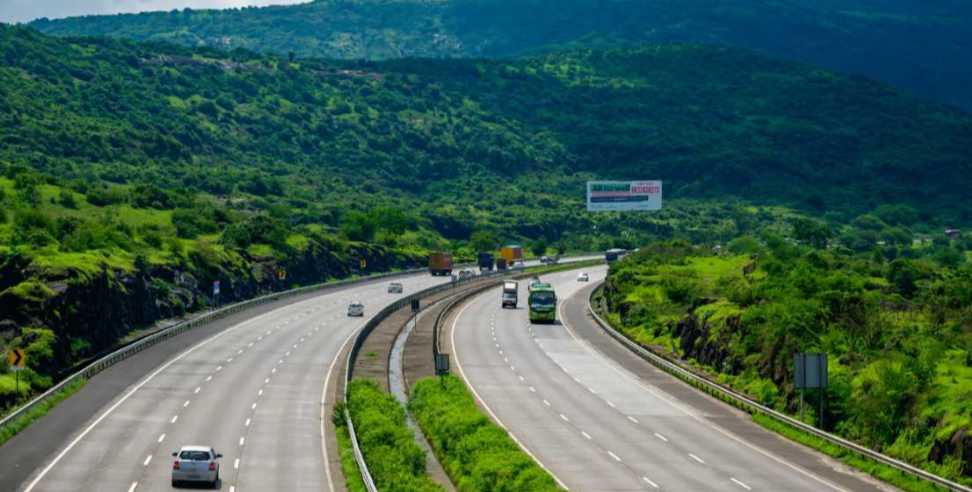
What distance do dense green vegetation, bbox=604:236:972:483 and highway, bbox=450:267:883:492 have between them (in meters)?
2.62

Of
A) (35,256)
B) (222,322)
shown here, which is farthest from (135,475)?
(222,322)

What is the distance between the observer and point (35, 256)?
289ft

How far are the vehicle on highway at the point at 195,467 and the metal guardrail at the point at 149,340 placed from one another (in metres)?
13.8

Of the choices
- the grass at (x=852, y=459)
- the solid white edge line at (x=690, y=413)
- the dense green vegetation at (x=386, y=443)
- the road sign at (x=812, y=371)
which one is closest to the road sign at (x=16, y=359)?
the dense green vegetation at (x=386, y=443)

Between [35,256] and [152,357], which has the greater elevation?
[35,256]

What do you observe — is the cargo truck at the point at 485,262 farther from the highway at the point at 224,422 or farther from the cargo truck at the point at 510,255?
the highway at the point at 224,422

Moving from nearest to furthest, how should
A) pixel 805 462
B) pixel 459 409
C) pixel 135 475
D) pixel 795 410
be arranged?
1. pixel 135 475
2. pixel 805 462
3. pixel 459 409
4. pixel 795 410

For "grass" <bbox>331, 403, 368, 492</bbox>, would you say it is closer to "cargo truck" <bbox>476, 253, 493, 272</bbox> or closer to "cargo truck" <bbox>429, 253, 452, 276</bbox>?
"cargo truck" <bbox>429, 253, 452, 276</bbox>

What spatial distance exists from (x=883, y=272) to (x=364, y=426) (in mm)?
61766

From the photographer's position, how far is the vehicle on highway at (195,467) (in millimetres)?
45000

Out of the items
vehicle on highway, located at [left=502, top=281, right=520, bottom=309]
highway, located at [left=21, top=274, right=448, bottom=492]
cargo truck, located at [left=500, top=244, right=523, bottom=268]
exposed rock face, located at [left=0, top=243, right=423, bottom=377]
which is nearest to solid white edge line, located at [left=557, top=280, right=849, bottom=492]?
highway, located at [left=21, top=274, right=448, bottom=492]

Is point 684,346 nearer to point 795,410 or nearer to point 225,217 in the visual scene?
point 795,410

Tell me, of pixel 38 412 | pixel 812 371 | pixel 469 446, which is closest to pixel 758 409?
pixel 812 371

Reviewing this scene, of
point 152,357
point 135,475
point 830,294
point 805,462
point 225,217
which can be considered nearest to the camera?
point 135,475
